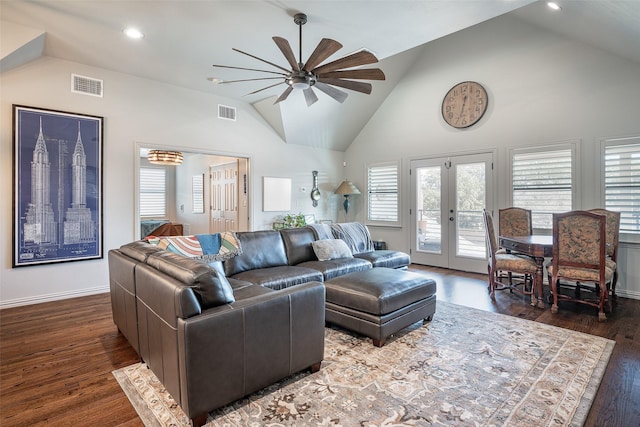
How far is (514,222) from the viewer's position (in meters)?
4.88

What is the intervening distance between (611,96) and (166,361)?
5922 mm

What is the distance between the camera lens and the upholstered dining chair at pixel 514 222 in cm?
480

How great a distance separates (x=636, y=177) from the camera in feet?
13.7

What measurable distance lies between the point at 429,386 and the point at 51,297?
455cm

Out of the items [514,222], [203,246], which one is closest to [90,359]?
[203,246]

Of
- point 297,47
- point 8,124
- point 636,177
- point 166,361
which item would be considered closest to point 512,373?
point 166,361

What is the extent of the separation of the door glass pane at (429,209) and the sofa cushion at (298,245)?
2.91 m

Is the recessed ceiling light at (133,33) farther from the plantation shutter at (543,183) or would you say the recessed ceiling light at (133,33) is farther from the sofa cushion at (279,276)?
the plantation shutter at (543,183)

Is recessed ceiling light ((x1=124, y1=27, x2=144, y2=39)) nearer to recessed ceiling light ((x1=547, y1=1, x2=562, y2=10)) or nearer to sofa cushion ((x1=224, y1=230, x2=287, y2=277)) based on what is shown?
sofa cushion ((x1=224, y1=230, x2=287, y2=277))

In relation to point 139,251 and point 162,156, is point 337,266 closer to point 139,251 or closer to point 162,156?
point 139,251

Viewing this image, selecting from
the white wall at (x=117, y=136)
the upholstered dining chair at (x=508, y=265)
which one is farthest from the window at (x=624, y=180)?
the white wall at (x=117, y=136)

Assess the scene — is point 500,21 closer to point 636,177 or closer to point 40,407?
point 636,177

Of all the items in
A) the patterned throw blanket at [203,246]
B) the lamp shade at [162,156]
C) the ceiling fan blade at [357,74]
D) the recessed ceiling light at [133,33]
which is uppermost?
the recessed ceiling light at [133,33]

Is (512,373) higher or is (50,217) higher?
(50,217)
